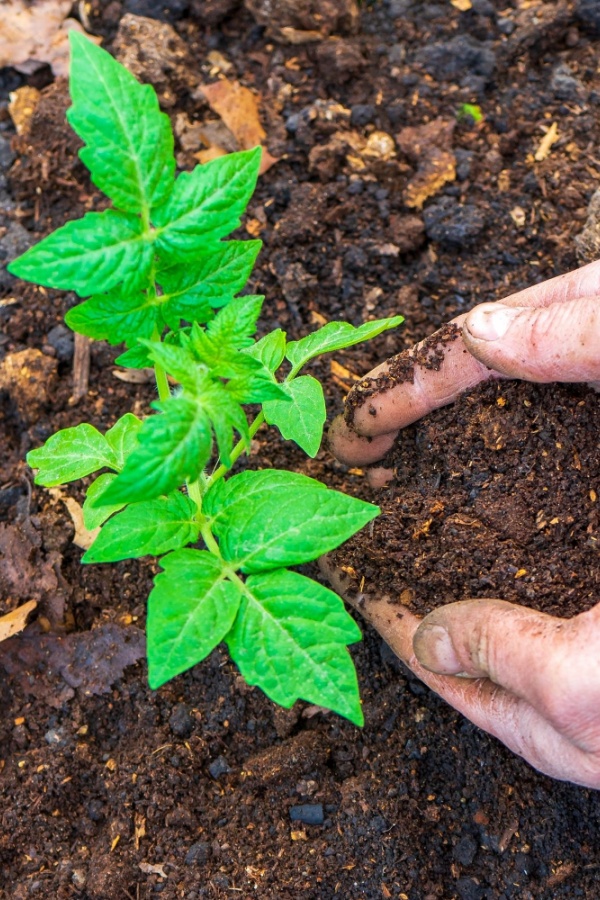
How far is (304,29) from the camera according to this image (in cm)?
353

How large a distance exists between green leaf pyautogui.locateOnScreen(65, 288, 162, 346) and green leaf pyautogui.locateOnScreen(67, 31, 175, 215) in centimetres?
23

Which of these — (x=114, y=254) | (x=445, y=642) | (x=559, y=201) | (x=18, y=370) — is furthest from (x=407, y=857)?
(x=559, y=201)

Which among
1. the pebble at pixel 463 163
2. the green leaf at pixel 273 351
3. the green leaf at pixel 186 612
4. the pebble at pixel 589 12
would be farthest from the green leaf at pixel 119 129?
the pebble at pixel 589 12

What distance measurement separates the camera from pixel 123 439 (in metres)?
2.25

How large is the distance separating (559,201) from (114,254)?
2168 mm

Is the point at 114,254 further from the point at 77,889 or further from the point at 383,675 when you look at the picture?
the point at 77,889

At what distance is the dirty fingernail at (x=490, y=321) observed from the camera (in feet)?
7.43

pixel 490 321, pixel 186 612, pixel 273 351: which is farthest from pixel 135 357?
pixel 490 321

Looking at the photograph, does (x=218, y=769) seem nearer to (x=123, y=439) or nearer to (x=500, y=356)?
(x=123, y=439)

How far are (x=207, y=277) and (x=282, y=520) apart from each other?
0.63 m

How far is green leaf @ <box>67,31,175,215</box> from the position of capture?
65.0 inches

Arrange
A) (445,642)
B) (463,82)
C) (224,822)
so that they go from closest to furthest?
(445,642) → (224,822) → (463,82)

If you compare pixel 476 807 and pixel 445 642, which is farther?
pixel 476 807

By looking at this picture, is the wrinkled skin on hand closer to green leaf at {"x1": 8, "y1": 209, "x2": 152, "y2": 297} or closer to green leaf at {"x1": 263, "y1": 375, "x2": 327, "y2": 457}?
green leaf at {"x1": 263, "y1": 375, "x2": 327, "y2": 457}
